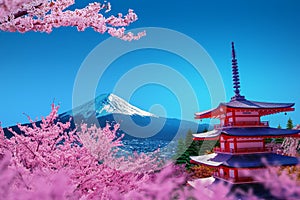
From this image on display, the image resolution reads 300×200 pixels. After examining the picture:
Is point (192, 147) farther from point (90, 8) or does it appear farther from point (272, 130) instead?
point (90, 8)

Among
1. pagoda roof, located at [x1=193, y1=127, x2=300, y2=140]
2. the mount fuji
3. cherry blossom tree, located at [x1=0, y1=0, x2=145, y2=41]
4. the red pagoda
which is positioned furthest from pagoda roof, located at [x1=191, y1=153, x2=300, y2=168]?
the mount fuji

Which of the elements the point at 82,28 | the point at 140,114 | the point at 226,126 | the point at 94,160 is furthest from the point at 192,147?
the point at 82,28

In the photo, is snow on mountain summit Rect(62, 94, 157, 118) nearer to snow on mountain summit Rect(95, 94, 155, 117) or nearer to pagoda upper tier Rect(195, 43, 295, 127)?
snow on mountain summit Rect(95, 94, 155, 117)

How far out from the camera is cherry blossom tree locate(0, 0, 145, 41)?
188cm

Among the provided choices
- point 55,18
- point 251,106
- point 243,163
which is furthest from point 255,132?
point 55,18

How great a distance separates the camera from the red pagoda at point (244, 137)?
9695mm

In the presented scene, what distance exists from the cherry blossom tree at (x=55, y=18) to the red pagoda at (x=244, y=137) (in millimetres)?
7961

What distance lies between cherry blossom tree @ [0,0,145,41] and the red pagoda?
7.96 meters

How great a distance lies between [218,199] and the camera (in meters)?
0.93

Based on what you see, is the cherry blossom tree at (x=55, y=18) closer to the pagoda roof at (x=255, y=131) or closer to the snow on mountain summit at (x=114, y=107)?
the pagoda roof at (x=255, y=131)

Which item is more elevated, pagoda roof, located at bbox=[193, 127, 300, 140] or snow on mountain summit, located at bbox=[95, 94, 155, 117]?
snow on mountain summit, located at bbox=[95, 94, 155, 117]

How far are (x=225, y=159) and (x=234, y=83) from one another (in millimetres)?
3584

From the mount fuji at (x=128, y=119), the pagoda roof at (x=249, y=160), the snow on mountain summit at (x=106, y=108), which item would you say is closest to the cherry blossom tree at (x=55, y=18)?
the pagoda roof at (x=249, y=160)

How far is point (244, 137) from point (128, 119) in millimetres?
14889
